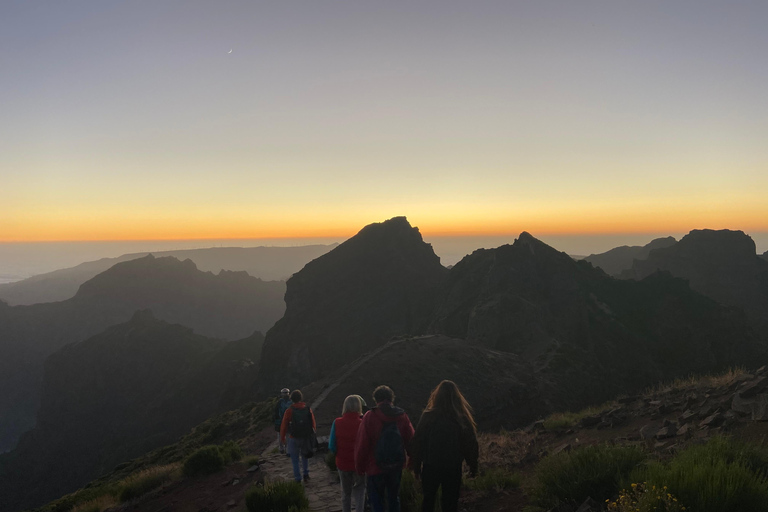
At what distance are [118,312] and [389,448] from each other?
6990 inches

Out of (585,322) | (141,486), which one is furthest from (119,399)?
(141,486)

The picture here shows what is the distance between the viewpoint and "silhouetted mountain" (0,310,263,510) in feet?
242

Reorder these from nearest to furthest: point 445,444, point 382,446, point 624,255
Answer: point 445,444 < point 382,446 < point 624,255

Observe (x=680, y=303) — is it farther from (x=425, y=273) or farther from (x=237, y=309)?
(x=237, y=309)

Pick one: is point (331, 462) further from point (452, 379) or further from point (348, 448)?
point (452, 379)

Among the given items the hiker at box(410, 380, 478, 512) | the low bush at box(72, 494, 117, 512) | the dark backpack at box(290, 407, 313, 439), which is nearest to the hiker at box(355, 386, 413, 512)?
the hiker at box(410, 380, 478, 512)

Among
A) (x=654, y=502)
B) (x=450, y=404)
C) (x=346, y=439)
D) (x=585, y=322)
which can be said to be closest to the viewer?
(x=654, y=502)

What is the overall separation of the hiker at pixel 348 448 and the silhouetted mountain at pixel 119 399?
7065 centimetres

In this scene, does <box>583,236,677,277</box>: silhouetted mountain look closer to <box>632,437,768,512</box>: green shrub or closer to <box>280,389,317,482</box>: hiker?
<box>280,389,317,482</box>: hiker

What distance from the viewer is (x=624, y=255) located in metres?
143

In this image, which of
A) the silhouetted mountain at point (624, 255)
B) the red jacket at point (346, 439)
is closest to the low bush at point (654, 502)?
the red jacket at point (346, 439)

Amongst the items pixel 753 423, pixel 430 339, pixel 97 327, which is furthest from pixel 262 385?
pixel 97 327

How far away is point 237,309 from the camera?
591 feet

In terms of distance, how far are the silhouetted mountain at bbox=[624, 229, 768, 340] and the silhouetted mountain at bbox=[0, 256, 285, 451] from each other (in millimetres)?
133307
